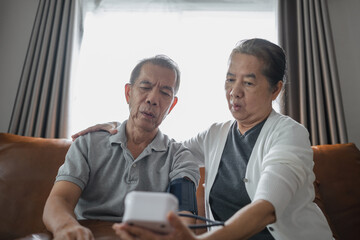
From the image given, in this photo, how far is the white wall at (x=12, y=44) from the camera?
102 inches

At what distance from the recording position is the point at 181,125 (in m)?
2.51

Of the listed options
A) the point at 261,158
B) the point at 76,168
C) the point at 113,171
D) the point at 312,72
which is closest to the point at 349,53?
the point at 312,72

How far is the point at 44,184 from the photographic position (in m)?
1.54

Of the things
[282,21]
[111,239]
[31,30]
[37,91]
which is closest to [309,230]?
[111,239]

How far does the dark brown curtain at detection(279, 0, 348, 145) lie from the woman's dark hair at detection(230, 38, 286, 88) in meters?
1.10

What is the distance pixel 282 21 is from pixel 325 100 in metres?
0.75

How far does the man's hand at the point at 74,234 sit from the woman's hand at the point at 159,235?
219mm

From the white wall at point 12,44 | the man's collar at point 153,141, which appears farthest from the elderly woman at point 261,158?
the white wall at point 12,44

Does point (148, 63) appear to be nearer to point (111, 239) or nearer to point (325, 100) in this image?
point (111, 239)

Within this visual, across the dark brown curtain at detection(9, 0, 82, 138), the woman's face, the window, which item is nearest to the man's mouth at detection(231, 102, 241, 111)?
the woman's face

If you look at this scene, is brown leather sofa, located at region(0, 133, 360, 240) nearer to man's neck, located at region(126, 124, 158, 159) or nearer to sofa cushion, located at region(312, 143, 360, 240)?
sofa cushion, located at region(312, 143, 360, 240)

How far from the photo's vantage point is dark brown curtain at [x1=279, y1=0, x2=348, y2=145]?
7.27 feet

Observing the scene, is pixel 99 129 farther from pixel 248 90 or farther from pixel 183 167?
pixel 248 90

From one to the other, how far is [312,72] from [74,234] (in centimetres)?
215
